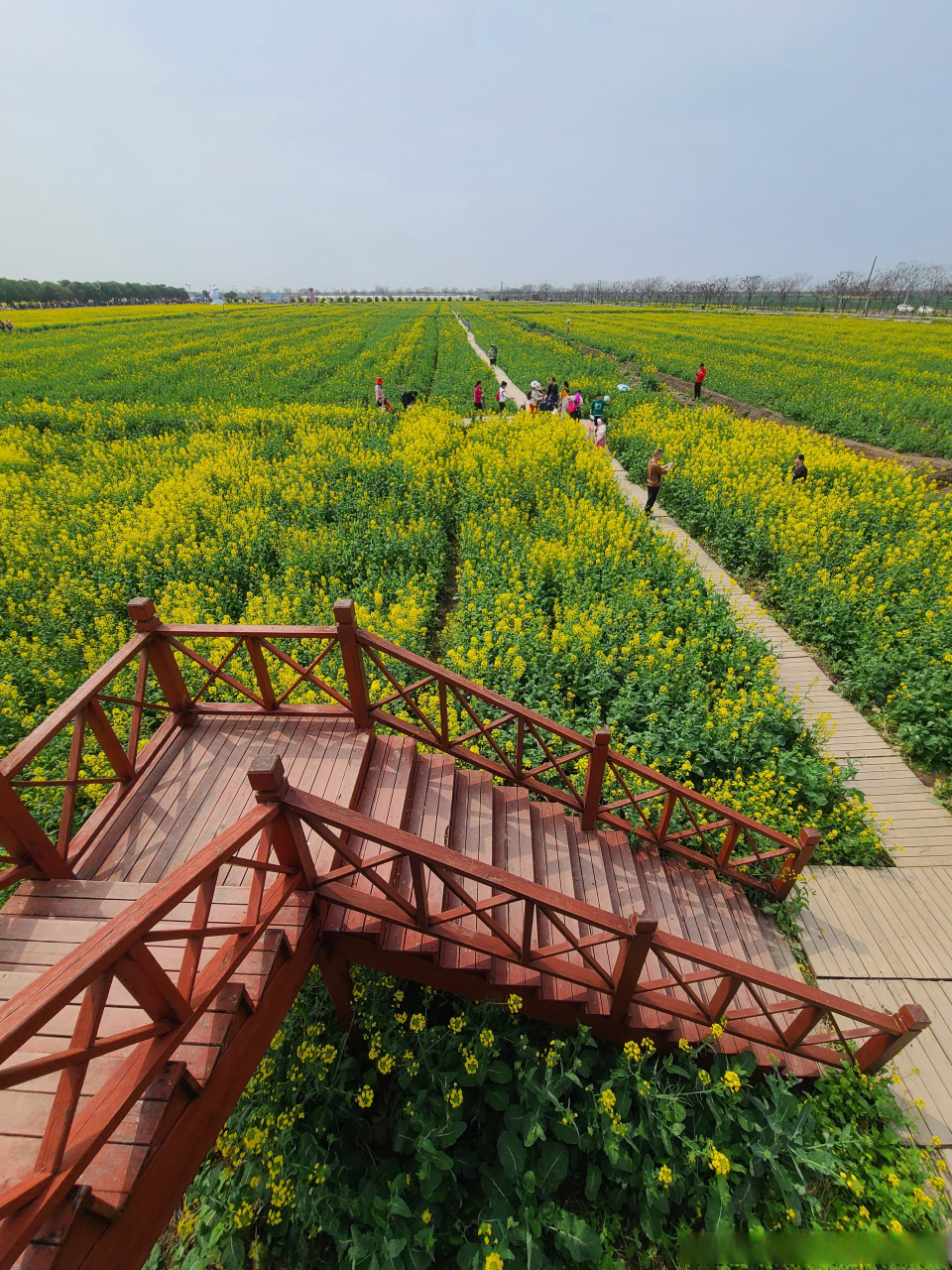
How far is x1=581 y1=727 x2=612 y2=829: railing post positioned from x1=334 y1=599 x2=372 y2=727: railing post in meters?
1.98

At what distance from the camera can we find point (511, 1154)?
3684 millimetres

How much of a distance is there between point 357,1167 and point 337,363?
32.3 m

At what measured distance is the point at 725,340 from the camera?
3784cm

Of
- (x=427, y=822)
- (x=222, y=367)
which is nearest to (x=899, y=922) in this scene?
(x=427, y=822)

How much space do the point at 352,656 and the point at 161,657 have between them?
1676mm

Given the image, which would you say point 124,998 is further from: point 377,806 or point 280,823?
point 377,806

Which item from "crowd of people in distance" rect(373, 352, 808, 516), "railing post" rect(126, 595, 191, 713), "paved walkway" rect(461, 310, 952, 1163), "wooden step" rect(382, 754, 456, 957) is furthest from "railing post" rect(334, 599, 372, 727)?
"crowd of people in distance" rect(373, 352, 808, 516)

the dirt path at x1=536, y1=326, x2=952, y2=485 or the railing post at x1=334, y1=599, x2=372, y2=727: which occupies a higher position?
the railing post at x1=334, y1=599, x2=372, y2=727

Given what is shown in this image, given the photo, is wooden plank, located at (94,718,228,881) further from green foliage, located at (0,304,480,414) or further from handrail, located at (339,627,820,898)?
green foliage, located at (0,304,480,414)

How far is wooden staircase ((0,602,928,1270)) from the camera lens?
2.17m

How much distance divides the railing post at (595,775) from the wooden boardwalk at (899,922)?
2356 mm

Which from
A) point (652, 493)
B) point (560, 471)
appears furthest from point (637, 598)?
point (560, 471)

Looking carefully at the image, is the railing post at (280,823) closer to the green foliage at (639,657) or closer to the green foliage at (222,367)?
the green foliage at (639,657)

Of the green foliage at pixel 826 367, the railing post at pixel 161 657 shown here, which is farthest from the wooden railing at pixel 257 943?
the green foliage at pixel 826 367
